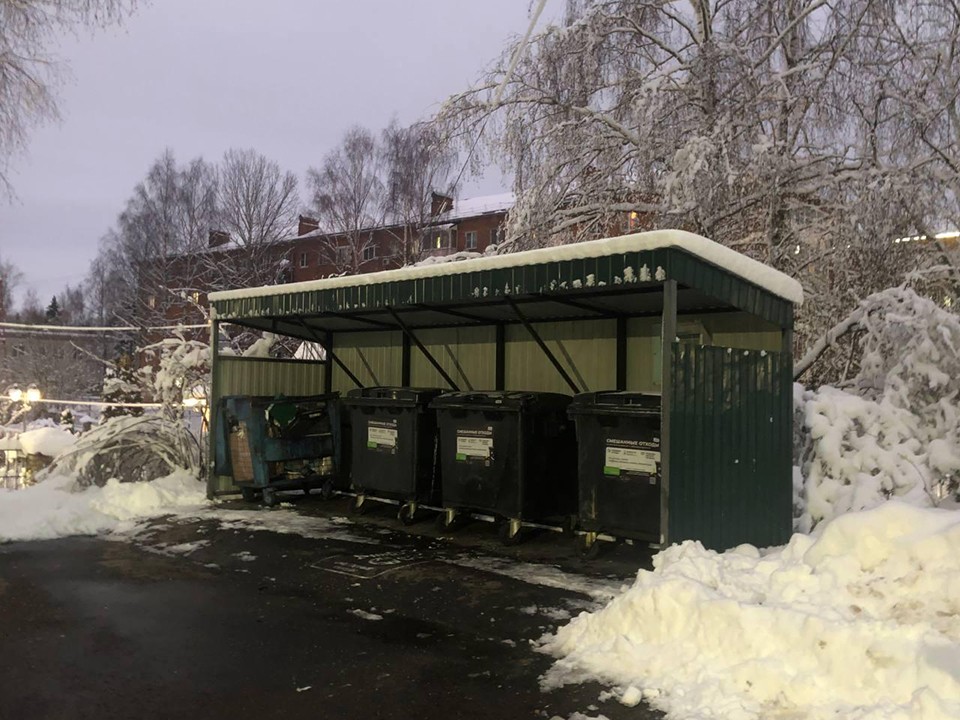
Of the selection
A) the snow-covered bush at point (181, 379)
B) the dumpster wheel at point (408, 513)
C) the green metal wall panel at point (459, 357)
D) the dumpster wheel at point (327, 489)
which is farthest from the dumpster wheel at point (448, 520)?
the snow-covered bush at point (181, 379)

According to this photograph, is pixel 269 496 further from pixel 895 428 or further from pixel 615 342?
pixel 895 428

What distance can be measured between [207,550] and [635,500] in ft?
12.8

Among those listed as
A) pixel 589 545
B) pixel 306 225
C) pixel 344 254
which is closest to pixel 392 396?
pixel 589 545

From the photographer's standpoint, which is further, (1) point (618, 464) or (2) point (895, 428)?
(2) point (895, 428)

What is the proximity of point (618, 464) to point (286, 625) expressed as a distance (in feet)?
9.79

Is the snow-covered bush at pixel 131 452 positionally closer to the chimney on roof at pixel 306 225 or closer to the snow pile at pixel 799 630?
the snow pile at pixel 799 630

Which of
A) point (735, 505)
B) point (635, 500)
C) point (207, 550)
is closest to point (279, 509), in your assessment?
point (207, 550)

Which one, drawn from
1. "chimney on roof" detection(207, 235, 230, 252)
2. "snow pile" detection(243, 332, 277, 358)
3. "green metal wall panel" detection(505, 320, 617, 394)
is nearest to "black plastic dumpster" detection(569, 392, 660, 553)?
"green metal wall panel" detection(505, 320, 617, 394)

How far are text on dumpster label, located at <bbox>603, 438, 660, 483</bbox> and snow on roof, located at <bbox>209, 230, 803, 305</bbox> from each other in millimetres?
1573

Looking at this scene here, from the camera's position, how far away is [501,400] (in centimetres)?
741

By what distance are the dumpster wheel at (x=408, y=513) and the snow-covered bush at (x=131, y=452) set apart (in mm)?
3855

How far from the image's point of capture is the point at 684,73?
432 inches

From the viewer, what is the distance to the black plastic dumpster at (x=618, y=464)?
625cm

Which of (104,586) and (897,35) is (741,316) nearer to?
(897,35)
